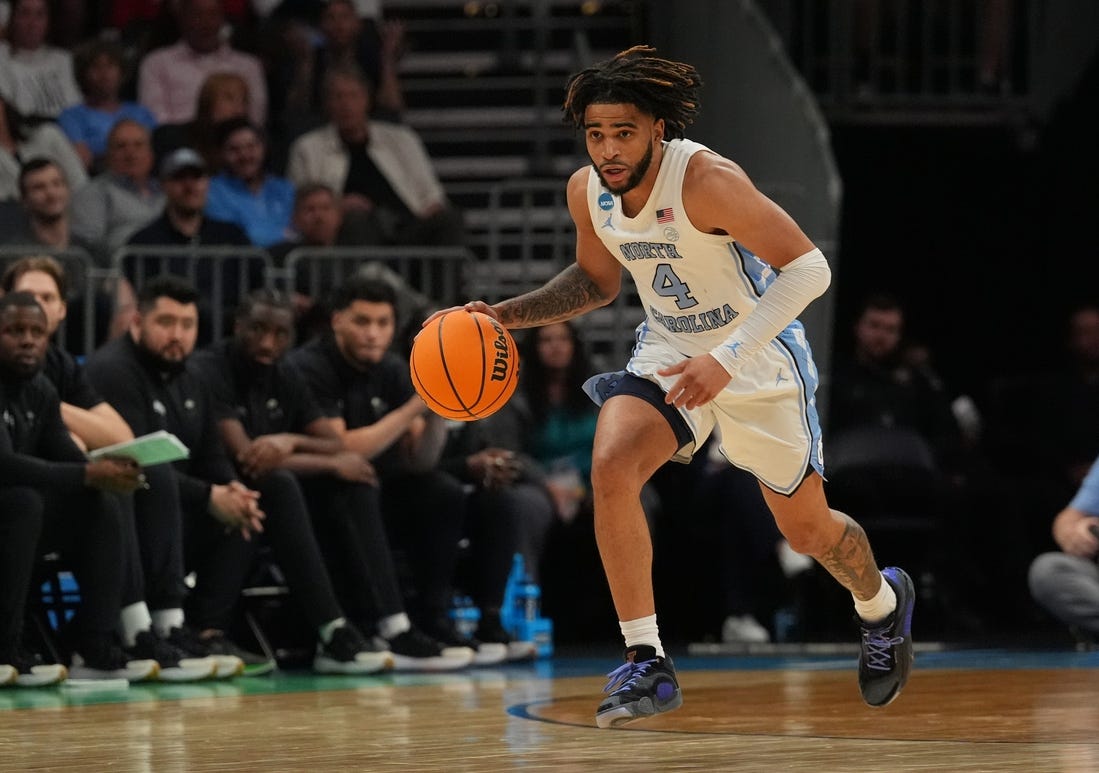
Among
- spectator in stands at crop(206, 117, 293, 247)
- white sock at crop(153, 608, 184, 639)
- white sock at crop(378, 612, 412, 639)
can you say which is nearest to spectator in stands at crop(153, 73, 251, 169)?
spectator in stands at crop(206, 117, 293, 247)

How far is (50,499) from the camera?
6793mm

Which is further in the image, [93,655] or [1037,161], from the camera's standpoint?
[1037,161]

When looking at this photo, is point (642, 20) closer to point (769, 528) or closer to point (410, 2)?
point (410, 2)

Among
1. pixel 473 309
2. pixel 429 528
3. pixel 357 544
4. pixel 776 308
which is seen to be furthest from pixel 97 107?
pixel 776 308

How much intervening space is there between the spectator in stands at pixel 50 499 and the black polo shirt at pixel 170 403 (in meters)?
0.49

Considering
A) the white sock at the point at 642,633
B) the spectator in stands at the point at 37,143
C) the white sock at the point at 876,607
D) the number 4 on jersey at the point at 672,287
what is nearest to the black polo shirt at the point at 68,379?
the spectator in stands at the point at 37,143

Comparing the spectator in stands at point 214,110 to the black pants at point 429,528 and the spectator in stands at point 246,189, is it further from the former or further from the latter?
the black pants at point 429,528

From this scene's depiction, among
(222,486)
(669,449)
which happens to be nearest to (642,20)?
(222,486)

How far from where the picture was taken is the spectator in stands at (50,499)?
6.65 meters

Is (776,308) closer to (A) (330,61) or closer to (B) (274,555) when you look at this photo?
(B) (274,555)

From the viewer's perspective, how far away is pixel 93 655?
270 inches

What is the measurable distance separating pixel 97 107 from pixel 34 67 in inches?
17.2

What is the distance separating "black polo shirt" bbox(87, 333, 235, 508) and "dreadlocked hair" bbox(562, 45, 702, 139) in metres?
3.03

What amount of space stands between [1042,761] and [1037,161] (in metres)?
8.59
